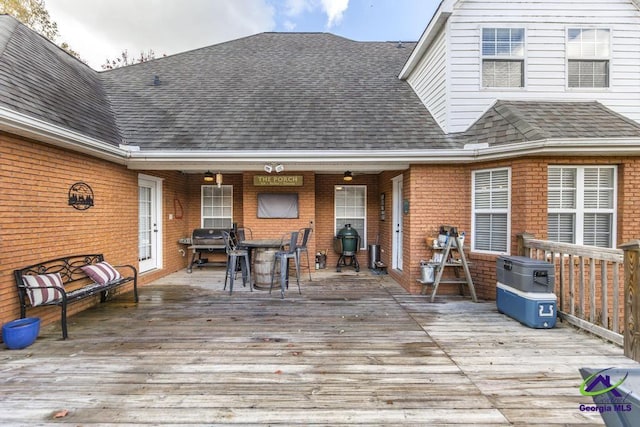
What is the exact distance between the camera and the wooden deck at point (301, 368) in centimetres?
245

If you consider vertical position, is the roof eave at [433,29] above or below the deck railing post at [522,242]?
above

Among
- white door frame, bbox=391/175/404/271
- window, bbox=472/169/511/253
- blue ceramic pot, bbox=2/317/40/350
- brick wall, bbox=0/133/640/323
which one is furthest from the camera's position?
white door frame, bbox=391/175/404/271

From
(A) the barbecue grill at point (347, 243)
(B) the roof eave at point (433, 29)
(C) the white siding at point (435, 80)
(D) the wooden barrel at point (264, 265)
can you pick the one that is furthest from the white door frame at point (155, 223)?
(B) the roof eave at point (433, 29)

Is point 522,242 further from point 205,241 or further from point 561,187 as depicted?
point 205,241

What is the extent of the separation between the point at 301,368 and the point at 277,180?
5446mm

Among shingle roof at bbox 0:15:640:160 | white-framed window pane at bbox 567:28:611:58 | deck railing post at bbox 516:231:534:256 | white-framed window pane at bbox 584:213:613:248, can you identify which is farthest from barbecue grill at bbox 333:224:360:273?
white-framed window pane at bbox 567:28:611:58

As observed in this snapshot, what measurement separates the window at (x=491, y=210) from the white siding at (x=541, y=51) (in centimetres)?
127

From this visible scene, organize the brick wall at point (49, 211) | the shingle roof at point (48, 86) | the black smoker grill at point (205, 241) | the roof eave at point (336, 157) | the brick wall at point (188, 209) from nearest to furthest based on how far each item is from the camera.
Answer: the brick wall at point (49, 211)
the brick wall at point (188, 209)
the shingle roof at point (48, 86)
the roof eave at point (336, 157)
the black smoker grill at point (205, 241)

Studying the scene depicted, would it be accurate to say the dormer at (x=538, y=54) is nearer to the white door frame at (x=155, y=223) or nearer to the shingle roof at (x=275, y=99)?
the shingle roof at (x=275, y=99)

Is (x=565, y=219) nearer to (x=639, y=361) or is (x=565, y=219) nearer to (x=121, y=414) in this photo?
(x=639, y=361)

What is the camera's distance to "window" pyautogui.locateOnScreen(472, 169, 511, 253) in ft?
18.3

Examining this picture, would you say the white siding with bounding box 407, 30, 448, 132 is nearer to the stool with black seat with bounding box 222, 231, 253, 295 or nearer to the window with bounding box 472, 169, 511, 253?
the window with bounding box 472, 169, 511, 253

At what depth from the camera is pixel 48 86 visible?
16.8ft

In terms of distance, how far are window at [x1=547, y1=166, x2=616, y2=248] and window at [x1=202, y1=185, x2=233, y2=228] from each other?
7880 mm
